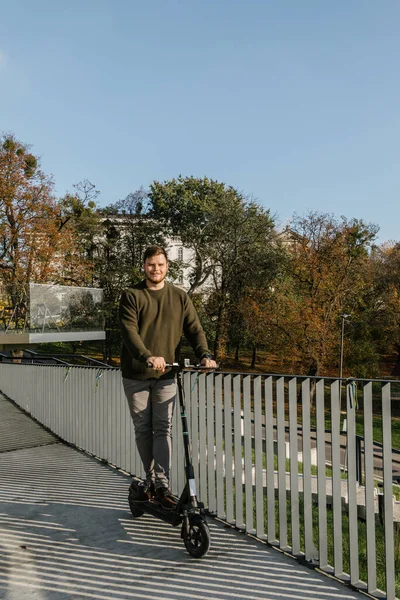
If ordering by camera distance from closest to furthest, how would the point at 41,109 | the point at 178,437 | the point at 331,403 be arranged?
the point at 331,403 → the point at 178,437 → the point at 41,109

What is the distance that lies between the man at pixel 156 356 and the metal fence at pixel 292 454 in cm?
32

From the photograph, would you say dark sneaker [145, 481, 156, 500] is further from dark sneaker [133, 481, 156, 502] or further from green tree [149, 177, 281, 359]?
green tree [149, 177, 281, 359]

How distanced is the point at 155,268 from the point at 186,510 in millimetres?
1633

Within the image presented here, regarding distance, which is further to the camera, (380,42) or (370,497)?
(380,42)

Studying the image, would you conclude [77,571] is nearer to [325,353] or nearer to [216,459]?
[216,459]

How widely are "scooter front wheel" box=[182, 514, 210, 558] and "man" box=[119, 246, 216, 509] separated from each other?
18.9 inches

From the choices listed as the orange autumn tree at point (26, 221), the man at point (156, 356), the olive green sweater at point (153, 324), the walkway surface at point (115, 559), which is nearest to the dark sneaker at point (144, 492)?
the man at point (156, 356)

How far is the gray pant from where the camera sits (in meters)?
3.74

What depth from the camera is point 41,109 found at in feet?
61.6

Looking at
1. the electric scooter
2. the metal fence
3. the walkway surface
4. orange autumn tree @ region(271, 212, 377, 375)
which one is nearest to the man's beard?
the electric scooter

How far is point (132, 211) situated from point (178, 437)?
38825 millimetres

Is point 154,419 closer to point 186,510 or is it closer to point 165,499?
point 165,499

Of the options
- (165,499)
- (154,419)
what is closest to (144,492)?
(165,499)

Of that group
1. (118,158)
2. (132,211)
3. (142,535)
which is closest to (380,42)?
(118,158)
